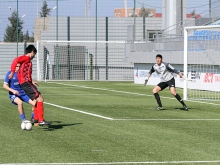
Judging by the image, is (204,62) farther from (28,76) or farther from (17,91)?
(17,91)

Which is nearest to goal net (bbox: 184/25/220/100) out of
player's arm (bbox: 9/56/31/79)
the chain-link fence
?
player's arm (bbox: 9/56/31/79)

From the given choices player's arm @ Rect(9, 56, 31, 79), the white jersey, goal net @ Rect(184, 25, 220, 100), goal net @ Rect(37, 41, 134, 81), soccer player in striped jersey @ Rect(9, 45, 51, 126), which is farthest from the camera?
goal net @ Rect(37, 41, 134, 81)

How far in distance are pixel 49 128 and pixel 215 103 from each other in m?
10.5

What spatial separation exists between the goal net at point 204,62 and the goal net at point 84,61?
1760cm

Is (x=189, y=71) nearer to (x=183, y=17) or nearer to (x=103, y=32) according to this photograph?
(x=183, y=17)

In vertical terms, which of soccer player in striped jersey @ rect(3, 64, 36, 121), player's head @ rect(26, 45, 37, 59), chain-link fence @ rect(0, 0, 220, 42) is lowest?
soccer player in striped jersey @ rect(3, 64, 36, 121)

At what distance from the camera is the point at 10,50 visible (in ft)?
171

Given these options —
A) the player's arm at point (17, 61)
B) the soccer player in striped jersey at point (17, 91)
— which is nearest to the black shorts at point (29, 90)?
the soccer player in striped jersey at point (17, 91)

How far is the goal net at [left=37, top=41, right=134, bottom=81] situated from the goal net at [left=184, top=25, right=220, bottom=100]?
17599 mm

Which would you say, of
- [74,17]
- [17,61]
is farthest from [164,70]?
[74,17]

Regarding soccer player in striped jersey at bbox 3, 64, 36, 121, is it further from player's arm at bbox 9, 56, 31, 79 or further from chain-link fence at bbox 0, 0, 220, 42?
chain-link fence at bbox 0, 0, 220, 42

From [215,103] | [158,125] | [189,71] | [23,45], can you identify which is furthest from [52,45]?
[158,125]

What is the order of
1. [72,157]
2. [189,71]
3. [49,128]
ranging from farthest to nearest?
1. [189,71]
2. [49,128]
3. [72,157]

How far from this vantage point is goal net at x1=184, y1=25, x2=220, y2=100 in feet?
99.4
